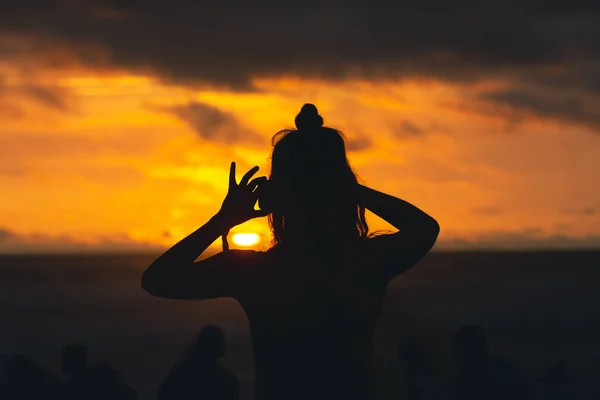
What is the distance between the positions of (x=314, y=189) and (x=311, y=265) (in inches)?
8.5

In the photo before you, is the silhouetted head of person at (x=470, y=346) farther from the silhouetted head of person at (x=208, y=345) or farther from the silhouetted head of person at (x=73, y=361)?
the silhouetted head of person at (x=73, y=361)

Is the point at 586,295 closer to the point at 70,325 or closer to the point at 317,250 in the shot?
the point at 70,325

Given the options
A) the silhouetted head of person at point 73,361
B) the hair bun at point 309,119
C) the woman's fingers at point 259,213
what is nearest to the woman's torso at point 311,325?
the woman's fingers at point 259,213

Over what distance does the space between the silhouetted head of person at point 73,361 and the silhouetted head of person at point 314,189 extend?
4.11 meters

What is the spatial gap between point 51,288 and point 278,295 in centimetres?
9258

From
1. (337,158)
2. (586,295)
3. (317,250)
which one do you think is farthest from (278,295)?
(586,295)

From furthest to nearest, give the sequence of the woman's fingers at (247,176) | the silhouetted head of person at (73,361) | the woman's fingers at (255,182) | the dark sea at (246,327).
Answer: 1. the dark sea at (246,327)
2. the silhouetted head of person at (73,361)
3. the woman's fingers at (255,182)
4. the woman's fingers at (247,176)

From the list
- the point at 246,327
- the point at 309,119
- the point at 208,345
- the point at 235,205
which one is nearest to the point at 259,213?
the point at 235,205

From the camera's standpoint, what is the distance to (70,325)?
50.1 m

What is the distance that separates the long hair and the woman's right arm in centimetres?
5

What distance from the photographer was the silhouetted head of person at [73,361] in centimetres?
709

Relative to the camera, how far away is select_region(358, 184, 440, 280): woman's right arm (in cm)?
329

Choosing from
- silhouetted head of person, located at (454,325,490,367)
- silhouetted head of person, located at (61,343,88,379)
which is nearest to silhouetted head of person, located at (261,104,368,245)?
silhouetted head of person, located at (454,325,490,367)

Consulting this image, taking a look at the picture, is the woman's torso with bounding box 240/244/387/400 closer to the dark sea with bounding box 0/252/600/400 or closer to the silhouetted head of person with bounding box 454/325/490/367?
the silhouetted head of person with bounding box 454/325/490/367
